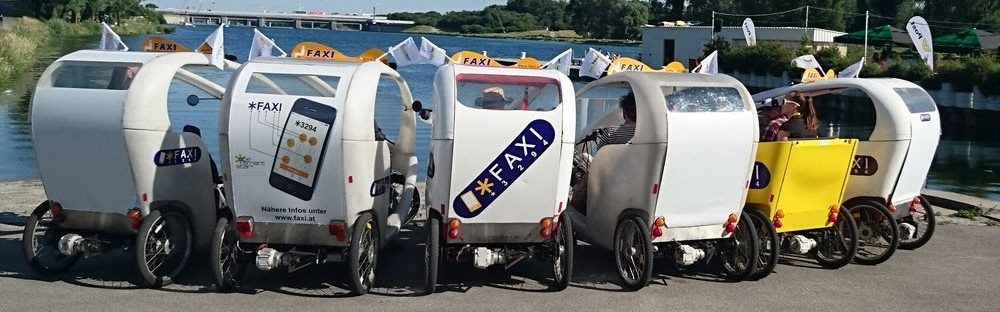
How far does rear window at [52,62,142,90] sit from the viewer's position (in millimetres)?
8031

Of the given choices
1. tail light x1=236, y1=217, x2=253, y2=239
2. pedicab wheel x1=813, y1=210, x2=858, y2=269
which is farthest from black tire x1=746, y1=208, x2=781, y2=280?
tail light x1=236, y1=217, x2=253, y2=239

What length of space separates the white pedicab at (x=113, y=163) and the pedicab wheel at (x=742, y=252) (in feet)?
15.1

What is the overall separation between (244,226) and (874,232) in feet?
19.8

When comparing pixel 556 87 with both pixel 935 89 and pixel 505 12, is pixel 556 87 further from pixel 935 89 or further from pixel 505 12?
pixel 505 12

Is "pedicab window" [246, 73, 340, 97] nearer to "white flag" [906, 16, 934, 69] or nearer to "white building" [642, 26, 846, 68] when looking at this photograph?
"white flag" [906, 16, 934, 69]

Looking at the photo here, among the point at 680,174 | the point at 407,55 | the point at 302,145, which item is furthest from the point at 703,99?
the point at 407,55

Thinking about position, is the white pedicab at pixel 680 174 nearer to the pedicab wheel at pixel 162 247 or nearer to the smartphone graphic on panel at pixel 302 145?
the smartphone graphic on panel at pixel 302 145

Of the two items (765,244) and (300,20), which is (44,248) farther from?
(300,20)

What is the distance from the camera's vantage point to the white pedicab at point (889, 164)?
9648 millimetres

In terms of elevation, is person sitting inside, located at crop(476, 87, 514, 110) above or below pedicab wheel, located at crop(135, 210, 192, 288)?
above

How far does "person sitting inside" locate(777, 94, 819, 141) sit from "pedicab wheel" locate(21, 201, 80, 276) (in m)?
6.31

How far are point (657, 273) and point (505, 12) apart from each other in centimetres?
15383

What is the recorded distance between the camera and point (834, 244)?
9727 mm

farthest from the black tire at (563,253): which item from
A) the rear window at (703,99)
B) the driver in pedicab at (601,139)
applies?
the rear window at (703,99)
